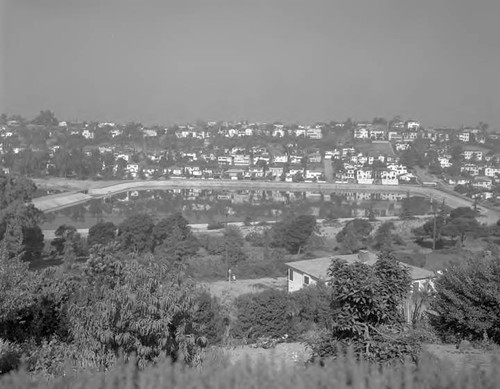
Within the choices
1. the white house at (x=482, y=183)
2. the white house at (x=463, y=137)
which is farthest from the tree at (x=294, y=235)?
the white house at (x=463, y=137)

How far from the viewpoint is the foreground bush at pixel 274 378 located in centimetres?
157

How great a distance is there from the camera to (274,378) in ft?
5.23

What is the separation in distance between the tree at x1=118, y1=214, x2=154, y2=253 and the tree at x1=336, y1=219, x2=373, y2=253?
5623mm

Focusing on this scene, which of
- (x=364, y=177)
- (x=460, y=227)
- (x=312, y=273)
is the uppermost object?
(x=312, y=273)

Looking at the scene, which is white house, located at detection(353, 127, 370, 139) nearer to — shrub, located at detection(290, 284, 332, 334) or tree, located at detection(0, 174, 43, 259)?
tree, located at detection(0, 174, 43, 259)

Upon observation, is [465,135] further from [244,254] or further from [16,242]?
[16,242]

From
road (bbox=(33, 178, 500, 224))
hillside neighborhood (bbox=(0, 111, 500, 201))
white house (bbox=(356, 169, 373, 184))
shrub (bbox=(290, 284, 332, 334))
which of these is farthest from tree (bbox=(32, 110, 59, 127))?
shrub (bbox=(290, 284, 332, 334))

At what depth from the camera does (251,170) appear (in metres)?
39.7

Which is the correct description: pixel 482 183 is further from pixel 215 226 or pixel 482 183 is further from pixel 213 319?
pixel 213 319

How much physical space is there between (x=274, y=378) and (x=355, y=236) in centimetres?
1716

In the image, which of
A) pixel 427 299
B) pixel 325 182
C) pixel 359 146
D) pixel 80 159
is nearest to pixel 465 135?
pixel 359 146

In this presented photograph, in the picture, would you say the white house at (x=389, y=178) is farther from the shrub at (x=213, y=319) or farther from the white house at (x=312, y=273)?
the shrub at (x=213, y=319)

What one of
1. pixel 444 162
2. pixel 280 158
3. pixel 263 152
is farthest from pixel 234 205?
pixel 444 162

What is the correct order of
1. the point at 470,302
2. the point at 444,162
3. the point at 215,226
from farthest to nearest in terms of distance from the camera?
1. the point at 444,162
2. the point at 215,226
3. the point at 470,302
